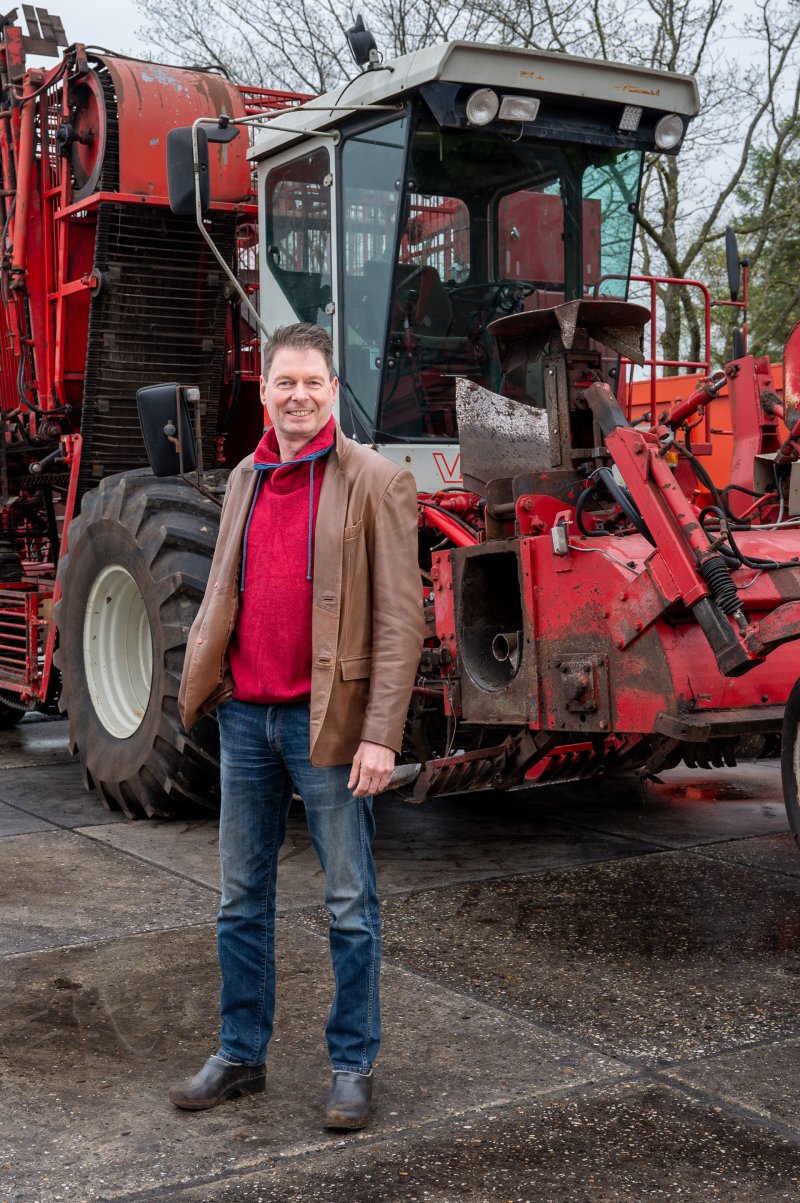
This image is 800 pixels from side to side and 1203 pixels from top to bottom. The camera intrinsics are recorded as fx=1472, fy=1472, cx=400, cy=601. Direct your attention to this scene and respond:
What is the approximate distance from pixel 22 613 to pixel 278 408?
4.91m

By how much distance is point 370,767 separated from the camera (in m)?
3.24

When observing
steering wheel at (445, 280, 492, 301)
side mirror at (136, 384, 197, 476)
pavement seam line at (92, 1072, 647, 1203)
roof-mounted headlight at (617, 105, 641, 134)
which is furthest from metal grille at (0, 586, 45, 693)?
pavement seam line at (92, 1072, 647, 1203)

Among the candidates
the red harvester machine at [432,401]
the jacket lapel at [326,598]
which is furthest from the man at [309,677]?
the red harvester machine at [432,401]

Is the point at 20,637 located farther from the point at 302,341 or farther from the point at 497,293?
A: the point at 302,341

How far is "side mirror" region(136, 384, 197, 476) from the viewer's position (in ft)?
20.8

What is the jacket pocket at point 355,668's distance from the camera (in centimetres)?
330

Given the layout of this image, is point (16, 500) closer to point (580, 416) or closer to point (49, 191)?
point (49, 191)

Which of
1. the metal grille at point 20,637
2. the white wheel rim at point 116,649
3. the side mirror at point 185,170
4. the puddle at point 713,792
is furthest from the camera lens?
the metal grille at point 20,637

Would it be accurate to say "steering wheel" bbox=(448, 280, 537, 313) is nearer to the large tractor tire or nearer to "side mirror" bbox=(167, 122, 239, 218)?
"side mirror" bbox=(167, 122, 239, 218)

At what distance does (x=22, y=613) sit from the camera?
796 cm

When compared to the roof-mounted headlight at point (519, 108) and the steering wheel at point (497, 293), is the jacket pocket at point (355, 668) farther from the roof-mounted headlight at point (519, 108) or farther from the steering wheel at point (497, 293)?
the roof-mounted headlight at point (519, 108)

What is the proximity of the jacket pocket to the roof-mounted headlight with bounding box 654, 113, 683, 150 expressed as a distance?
3905mm

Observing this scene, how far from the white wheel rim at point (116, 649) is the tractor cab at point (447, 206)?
1.51 m

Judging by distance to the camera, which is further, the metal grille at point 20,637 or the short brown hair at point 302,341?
the metal grille at point 20,637
